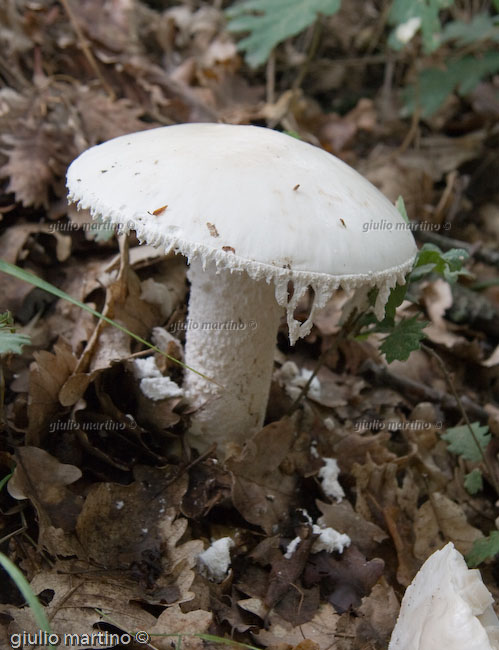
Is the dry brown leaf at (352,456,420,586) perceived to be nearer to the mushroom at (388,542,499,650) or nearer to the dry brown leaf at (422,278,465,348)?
the mushroom at (388,542,499,650)

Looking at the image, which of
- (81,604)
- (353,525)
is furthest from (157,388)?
(353,525)

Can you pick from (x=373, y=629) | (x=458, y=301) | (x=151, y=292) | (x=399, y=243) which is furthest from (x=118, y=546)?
(x=458, y=301)

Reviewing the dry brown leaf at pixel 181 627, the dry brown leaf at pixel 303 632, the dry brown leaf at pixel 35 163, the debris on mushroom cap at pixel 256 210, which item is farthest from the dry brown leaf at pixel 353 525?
the dry brown leaf at pixel 35 163

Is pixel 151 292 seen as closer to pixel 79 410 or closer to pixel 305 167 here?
pixel 79 410

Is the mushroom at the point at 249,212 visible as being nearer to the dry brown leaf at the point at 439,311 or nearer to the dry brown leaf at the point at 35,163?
the dry brown leaf at the point at 35,163

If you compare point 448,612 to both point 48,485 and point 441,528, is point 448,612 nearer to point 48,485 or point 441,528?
point 441,528

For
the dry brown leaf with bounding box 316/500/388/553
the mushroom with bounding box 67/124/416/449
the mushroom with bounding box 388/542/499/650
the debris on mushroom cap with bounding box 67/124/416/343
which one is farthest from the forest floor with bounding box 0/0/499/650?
the debris on mushroom cap with bounding box 67/124/416/343
